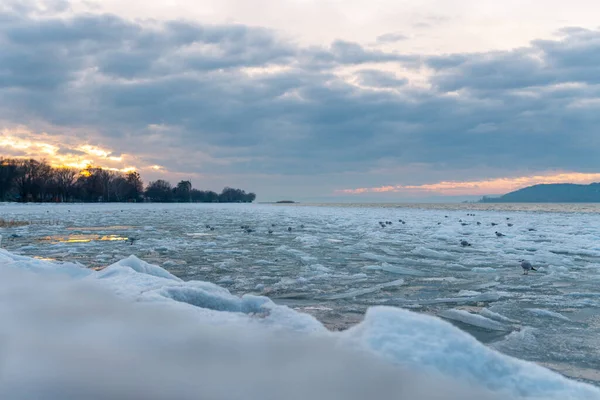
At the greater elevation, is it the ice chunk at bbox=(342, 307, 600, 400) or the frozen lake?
the ice chunk at bbox=(342, 307, 600, 400)

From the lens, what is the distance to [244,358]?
2.76 m

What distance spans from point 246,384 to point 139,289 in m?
2.23

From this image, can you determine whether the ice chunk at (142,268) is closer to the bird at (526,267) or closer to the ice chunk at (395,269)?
the ice chunk at (395,269)

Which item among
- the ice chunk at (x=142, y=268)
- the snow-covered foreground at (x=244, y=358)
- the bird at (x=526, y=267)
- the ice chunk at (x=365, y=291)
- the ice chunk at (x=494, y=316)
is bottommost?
the ice chunk at (x=365, y=291)

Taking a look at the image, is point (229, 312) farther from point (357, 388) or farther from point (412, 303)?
point (412, 303)

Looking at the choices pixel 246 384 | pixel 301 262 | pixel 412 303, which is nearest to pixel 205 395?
pixel 246 384

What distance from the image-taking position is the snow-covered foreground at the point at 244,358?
235cm

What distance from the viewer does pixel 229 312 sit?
12.0ft

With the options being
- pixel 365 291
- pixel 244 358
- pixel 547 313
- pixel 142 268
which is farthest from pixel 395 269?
pixel 244 358

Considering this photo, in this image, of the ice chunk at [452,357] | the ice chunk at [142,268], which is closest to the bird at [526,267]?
the ice chunk at [452,357]

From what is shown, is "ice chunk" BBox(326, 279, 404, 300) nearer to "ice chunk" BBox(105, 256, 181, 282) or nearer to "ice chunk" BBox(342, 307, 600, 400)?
"ice chunk" BBox(105, 256, 181, 282)

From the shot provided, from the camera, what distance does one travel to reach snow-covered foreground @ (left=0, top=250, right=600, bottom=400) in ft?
7.70

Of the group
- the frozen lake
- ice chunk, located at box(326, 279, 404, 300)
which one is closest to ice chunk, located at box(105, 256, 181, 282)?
the frozen lake

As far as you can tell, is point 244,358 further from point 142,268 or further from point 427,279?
point 427,279
